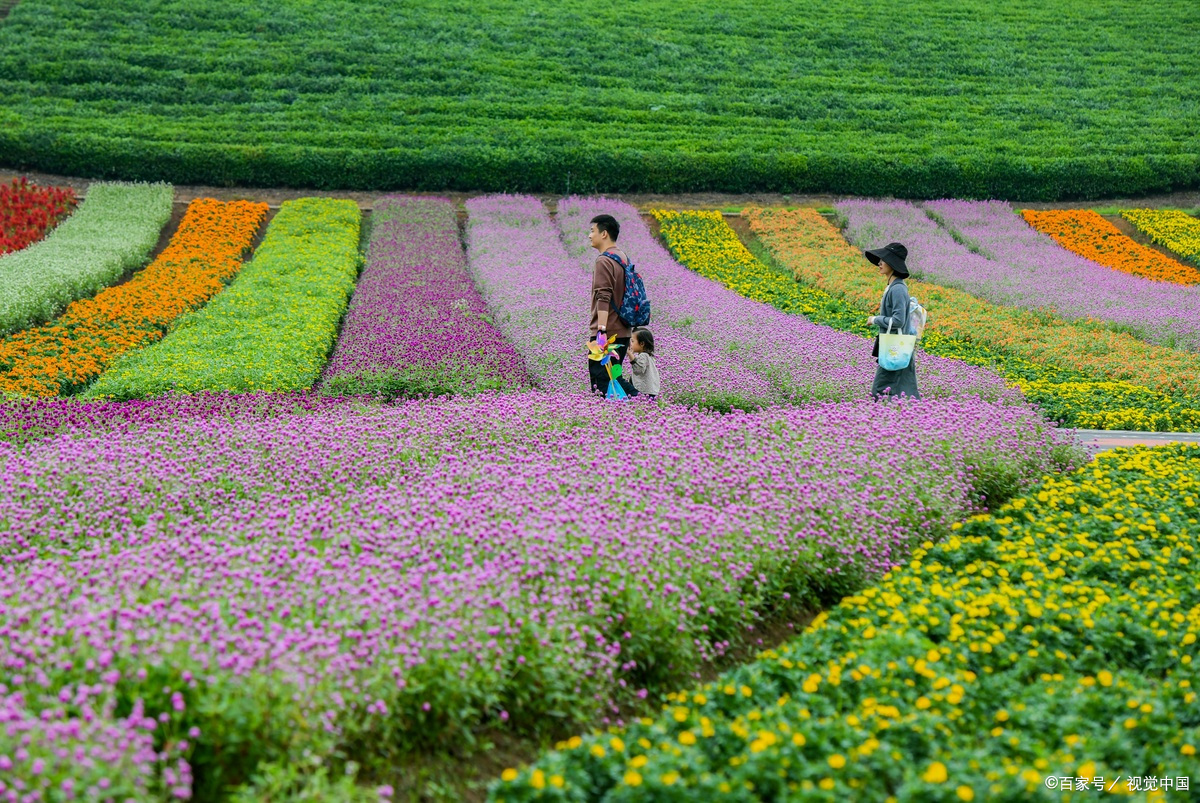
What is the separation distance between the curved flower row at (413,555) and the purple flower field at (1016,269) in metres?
8.38

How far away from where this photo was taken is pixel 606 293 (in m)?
8.01

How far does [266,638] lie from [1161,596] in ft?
14.4

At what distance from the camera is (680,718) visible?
3.78m

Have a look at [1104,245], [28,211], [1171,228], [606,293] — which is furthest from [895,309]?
[1171,228]

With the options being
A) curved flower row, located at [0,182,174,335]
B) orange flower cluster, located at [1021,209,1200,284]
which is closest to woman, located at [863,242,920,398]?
curved flower row, located at [0,182,174,335]

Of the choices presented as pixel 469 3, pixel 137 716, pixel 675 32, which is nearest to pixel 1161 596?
pixel 137 716

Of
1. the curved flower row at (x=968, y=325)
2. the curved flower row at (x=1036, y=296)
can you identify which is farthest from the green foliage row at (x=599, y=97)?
the curved flower row at (x=968, y=325)

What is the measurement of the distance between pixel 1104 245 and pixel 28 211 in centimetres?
2181

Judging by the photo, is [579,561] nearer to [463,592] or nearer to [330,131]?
[463,592]

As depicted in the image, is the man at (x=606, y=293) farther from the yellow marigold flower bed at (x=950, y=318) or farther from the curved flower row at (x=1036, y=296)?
the curved flower row at (x=1036, y=296)

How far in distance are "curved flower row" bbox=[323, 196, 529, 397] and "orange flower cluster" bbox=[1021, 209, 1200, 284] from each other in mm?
13243

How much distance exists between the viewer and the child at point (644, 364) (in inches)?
327

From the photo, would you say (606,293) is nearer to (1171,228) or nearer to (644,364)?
(644,364)

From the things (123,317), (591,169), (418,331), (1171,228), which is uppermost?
(591,169)
